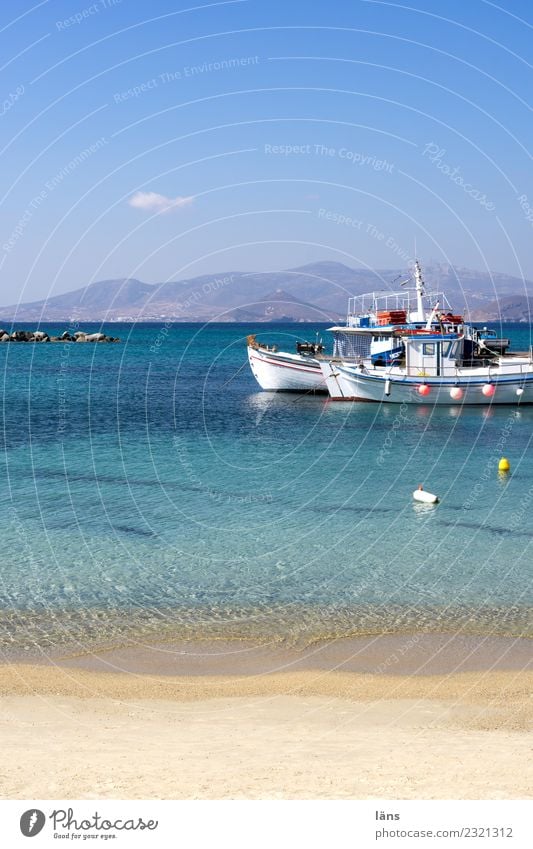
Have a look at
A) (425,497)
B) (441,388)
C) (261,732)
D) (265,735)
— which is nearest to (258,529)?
(425,497)

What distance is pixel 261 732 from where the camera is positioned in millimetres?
12156

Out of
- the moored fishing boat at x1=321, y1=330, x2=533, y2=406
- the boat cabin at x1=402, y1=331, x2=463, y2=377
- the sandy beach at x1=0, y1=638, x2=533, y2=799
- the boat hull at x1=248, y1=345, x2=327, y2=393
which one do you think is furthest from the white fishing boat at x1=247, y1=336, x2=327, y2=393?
the sandy beach at x1=0, y1=638, x2=533, y2=799

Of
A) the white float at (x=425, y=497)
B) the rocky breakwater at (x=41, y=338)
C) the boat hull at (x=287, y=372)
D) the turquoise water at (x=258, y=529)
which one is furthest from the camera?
the rocky breakwater at (x=41, y=338)

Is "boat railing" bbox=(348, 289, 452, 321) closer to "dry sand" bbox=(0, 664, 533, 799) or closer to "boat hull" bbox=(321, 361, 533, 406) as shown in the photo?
"boat hull" bbox=(321, 361, 533, 406)

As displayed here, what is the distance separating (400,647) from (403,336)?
4440cm

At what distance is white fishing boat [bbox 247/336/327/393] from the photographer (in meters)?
64.1

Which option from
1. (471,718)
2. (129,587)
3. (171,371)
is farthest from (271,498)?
(171,371)

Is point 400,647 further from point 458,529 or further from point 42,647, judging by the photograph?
point 458,529

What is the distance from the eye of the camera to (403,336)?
5888 cm

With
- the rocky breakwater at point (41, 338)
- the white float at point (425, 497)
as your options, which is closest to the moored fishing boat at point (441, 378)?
the white float at point (425, 497)

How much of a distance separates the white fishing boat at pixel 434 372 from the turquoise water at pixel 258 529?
266 inches

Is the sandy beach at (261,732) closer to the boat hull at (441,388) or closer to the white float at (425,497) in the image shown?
the white float at (425,497)

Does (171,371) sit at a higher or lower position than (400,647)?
higher

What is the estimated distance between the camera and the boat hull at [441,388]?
57.2 m
